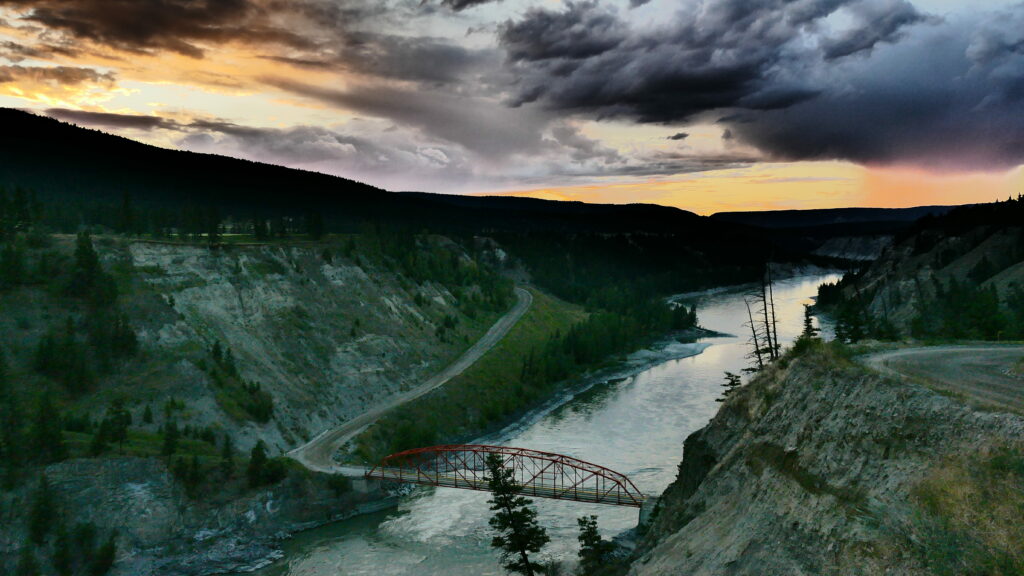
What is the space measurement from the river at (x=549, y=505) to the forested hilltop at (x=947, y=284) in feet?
86.2

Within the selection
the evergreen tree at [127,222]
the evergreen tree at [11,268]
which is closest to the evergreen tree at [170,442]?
the evergreen tree at [11,268]

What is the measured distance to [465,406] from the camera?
9175 centimetres

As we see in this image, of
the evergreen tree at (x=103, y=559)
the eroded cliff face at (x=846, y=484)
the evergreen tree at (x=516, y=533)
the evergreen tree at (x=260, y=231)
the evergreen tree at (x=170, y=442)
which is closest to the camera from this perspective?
the eroded cliff face at (x=846, y=484)

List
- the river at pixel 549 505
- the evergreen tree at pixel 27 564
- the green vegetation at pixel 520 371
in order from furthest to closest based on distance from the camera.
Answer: the green vegetation at pixel 520 371, the river at pixel 549 505, the evergreen tree at pixel 27 564

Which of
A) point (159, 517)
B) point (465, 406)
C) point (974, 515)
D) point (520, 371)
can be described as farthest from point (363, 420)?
point (974, 515)

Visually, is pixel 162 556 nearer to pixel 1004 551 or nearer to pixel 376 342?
pixel 376 342

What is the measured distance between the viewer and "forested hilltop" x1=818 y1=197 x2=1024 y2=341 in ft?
279

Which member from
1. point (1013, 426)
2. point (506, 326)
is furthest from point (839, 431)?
point (506, 326)

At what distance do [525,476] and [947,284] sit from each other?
3775 inches

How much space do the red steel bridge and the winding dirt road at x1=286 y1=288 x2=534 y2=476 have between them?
218 inches

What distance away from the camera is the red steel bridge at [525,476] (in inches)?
2203

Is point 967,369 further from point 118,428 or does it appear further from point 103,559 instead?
point 118,428

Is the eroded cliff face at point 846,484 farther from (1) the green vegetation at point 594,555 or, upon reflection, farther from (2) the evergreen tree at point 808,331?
(1) the green vegetation at point 594,555

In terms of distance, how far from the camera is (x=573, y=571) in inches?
1784
